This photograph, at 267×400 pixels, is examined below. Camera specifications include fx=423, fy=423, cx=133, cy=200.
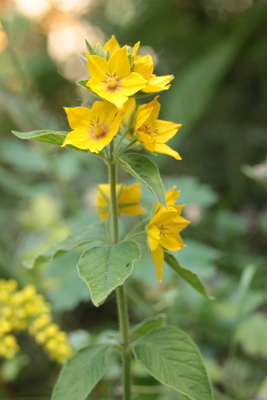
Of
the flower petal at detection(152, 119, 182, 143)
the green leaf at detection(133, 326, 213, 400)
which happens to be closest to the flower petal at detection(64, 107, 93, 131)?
the flower petal at detection(152, 119, 182, 143)

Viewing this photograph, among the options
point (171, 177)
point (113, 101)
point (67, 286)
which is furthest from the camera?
point (171, 177)

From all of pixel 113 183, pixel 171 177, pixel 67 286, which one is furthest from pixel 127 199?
pixel 171 177

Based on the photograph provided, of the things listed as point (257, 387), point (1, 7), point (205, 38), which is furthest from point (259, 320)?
point (205, 38)

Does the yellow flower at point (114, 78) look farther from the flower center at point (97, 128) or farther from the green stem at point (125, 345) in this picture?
the green stem at point (125, 345)

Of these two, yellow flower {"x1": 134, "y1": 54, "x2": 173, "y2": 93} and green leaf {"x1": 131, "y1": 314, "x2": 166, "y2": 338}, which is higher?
yellow flower {"x1": 134, "y1": 54, "x2": 173, "y2": 93}

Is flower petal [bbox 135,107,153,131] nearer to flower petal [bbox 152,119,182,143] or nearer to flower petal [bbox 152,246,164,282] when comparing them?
flower petal [bbox 152,119,182,143]

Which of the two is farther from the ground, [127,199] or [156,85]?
[156,85]

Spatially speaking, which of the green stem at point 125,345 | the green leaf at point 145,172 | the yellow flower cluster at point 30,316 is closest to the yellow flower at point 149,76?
the green leaf at point 145,172

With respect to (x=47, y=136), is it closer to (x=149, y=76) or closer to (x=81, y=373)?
(x=149, y=76)
